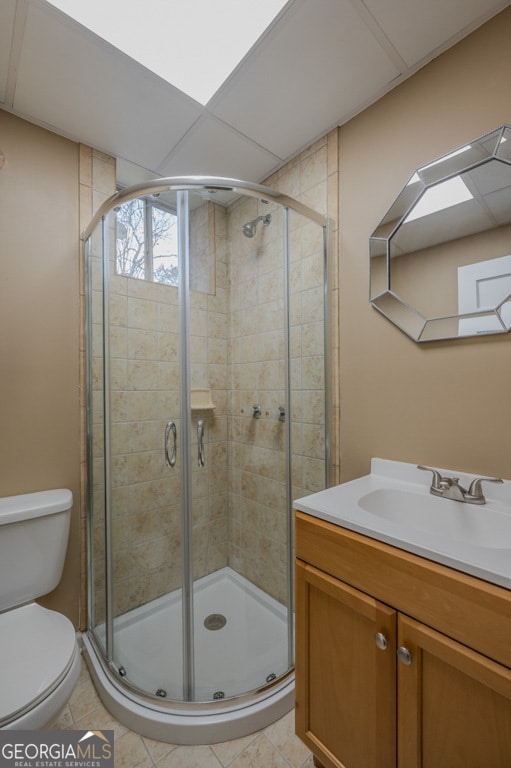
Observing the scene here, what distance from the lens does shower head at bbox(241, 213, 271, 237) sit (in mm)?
1541

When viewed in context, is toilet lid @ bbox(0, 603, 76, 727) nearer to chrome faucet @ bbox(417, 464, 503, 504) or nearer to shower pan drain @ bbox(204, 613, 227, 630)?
A: shower pan drain @ bbox(204, 613, 227, 630)

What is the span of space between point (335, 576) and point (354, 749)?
45 cm

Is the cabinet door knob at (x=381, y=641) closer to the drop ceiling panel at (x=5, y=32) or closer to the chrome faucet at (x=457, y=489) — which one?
the chrome faucet at (x=457, y=489)

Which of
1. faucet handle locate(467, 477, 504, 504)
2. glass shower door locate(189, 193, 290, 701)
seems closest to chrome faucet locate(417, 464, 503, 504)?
faucet handle locate(467, 477, 504, 504)

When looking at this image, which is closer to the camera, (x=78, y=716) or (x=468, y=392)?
(x=468, y=392)

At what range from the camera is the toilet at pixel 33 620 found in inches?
36.6

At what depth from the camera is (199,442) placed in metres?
1.47

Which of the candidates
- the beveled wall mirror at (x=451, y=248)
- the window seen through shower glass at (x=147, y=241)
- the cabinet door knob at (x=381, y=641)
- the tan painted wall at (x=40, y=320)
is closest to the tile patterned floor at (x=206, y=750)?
the tan painted wall at (x=40, y=320)

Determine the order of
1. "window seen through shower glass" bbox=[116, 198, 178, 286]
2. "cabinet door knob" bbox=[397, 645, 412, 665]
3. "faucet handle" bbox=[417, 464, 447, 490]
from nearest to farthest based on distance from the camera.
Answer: "cabinet door knob" bbox=[397, 645, 412, 665], "faucet handle" bbox=[417, 464, 447, 490], "window seen through shower glass" bbox=[116, 198, 178, 286]

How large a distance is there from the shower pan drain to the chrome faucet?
1.14 metres

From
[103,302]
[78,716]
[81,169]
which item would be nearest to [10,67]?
[81,169]

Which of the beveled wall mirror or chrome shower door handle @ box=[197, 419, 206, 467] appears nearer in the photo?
the beveled wall mirror

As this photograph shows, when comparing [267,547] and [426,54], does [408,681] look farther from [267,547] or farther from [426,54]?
[426,54]

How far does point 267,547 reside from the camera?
5.49ft
